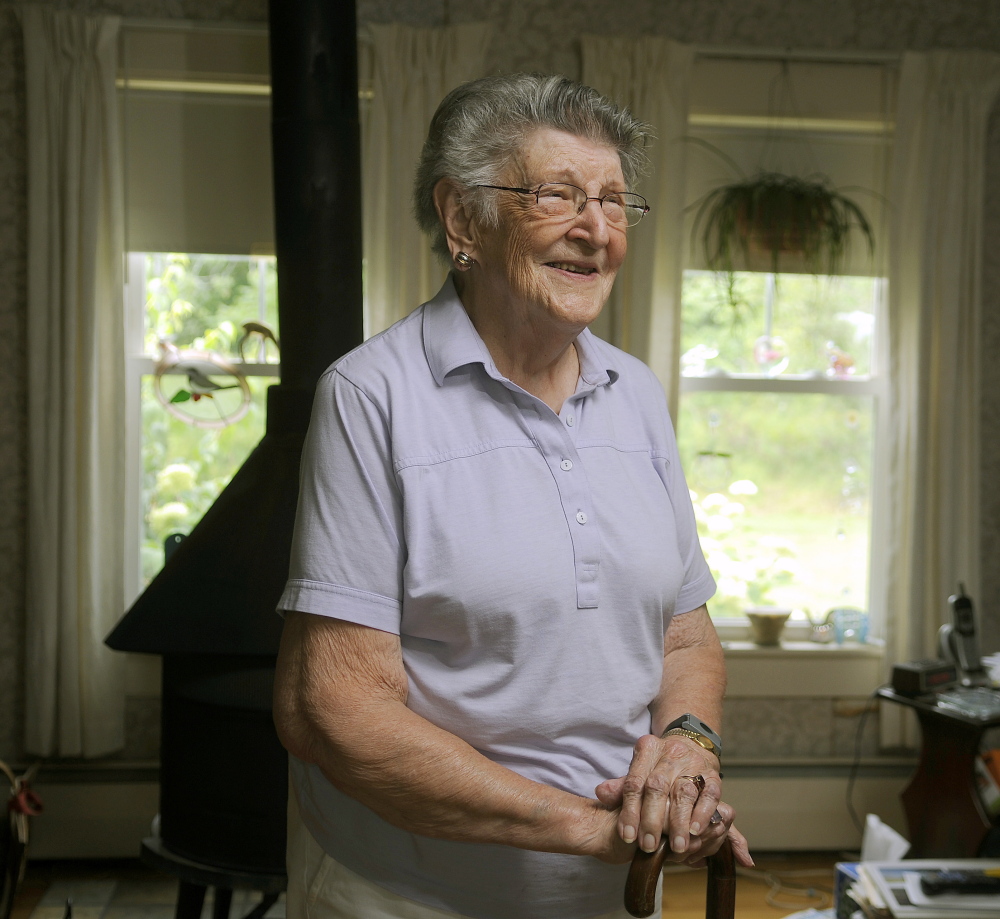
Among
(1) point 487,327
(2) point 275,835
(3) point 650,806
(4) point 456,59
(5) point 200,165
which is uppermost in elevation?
(4) point 456,59

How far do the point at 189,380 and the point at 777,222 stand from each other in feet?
7.02

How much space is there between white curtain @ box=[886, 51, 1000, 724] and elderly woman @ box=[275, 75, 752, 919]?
237cm

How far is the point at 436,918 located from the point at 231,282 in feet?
8.68

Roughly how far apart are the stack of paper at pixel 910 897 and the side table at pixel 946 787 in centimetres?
16

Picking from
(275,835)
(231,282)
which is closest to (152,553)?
(231,282)

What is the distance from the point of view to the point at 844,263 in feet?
10.8

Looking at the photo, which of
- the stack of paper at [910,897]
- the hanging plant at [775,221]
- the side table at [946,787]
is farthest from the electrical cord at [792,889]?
the hanging plant at [775,221]

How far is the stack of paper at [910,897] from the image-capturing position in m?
2.26

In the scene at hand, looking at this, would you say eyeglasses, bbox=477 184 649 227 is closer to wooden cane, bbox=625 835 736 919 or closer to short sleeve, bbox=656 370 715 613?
short sleeve, bbox=656 370 715 613

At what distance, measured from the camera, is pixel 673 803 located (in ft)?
3.11

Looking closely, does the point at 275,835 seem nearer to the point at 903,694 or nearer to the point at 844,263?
the point at 903,694

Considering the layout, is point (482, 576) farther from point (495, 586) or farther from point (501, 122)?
point (501, 122)

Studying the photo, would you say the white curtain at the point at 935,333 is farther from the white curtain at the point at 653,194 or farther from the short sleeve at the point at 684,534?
the short sleeve at the point at 684,534

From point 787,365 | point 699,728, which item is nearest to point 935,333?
point 787,365
